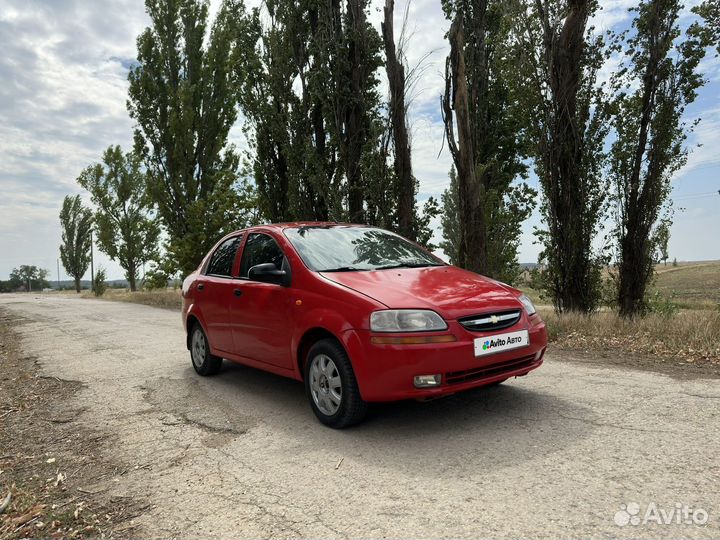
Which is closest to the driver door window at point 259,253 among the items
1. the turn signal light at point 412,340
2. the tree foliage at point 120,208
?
the turn signal light at point 412,340

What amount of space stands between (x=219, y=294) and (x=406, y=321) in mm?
2714

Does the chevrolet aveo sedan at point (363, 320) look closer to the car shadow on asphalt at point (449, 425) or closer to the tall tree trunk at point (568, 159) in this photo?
the car shadow on asphalt at point (449, 425)

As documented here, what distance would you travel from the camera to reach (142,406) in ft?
17.0

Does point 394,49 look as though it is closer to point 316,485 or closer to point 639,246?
point 639,246

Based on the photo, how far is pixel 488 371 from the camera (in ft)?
13.0

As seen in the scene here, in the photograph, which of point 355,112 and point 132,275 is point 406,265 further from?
point 132,275

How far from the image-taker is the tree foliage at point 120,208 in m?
35.7

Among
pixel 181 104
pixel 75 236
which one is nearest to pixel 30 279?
pixel 75 236

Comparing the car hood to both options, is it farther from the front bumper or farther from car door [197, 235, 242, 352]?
car door [197, 235, 242, 352]

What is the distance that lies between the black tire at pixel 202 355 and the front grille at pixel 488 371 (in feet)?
10.9

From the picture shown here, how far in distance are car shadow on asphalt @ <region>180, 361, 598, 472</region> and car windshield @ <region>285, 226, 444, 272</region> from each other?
4.12 feet

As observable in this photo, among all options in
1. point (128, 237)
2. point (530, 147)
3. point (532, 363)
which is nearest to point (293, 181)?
point (530, 147)

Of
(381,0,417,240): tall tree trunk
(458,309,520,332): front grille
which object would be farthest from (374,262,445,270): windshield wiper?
(381,0,417,240): tall tree trunk

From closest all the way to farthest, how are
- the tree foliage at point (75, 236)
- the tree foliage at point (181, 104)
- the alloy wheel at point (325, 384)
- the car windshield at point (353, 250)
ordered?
the alloy wheel at point (325, 384)
the car windshield at point (353, 250)
the tree foliage at point (181, 104)
the tree foliage at point (75, 236)
